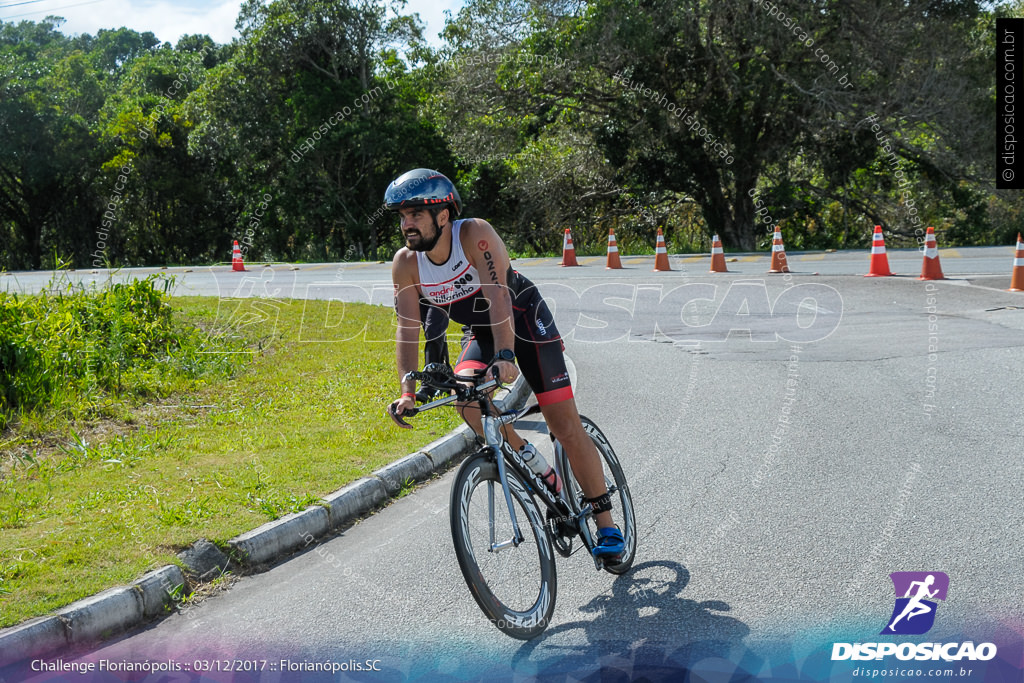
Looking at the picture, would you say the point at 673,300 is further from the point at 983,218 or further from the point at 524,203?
the point at 524,203

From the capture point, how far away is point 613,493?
5098 millimetres

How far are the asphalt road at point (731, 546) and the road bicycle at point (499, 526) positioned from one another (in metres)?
0.21

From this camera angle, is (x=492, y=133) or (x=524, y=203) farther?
(x=524, y=203)

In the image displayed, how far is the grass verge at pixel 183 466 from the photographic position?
17.2 ft

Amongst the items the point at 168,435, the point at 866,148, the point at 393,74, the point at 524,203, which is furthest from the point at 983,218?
the point at 168,435

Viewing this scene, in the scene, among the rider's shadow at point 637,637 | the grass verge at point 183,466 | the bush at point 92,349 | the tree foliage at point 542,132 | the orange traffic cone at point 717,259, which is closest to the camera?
the rider's shadow at point 637,637

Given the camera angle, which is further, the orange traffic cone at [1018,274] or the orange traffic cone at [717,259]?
the orange traffic cone at [717,259]

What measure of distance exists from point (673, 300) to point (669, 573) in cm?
1083

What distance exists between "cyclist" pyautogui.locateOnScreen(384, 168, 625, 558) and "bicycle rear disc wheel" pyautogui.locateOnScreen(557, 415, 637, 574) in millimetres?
159

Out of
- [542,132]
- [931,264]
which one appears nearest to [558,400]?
[931,264]

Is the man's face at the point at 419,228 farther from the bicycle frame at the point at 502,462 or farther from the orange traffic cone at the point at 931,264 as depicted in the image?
the orange traffic cone at the point at 931,264

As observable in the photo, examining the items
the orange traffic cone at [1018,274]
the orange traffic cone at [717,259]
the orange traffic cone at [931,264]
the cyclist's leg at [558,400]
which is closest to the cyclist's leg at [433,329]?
the cyclist's leg at [558,400]

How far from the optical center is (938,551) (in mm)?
4875

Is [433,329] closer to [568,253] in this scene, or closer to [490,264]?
[490,264]
